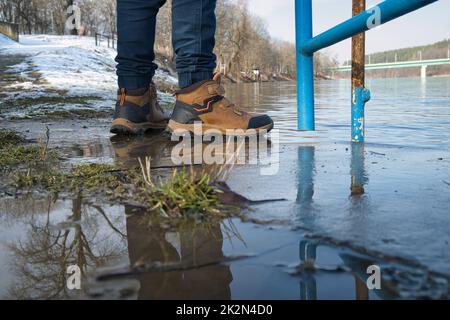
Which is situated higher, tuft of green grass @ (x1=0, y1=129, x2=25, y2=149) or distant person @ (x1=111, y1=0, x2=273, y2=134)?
distant person @ (x1=111, y1=0, x2=273, y2=134)

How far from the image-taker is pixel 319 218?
86 centimetres

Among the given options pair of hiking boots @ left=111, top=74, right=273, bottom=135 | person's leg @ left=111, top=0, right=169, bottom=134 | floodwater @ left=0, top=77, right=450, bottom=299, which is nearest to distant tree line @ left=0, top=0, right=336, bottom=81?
person's leg @ left=111, top=0, right=169, bottom=134

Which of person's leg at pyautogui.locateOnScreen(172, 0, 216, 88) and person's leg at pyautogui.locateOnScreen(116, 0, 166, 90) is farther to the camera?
person's leg at pyautogui.locateOnScreen(116, 0, 166, 90)

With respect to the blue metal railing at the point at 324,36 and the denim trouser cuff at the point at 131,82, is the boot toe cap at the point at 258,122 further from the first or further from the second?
the denim trouser cuff at the point at 131,82

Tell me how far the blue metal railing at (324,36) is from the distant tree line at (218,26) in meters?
32.2

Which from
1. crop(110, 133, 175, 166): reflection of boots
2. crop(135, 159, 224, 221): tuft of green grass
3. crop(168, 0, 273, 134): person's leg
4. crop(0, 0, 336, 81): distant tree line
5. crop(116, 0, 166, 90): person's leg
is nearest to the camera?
crop(135, 159, 224, 221): tuft of green grass

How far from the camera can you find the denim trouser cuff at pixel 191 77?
2195 mm

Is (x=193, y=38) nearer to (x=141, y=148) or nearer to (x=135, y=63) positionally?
(x=135, y=63)

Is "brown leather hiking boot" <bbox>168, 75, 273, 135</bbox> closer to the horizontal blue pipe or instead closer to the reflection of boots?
the reflection of boots

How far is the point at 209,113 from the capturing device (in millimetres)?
2174

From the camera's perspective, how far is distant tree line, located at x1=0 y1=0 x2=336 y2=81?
123 ft

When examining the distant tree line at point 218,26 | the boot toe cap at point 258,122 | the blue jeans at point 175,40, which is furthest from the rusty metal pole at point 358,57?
the distant tree line at point 218,26
